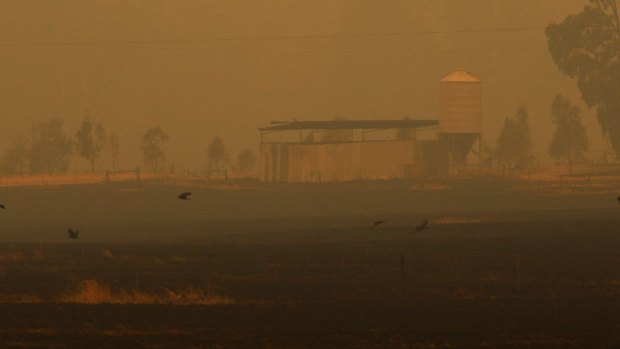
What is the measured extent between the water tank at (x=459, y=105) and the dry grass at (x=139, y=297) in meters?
94.8

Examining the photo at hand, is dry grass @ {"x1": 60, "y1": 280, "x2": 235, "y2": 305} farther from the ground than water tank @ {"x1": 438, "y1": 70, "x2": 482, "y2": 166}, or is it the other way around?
water tank @ {"x1": 438, "y1": 70, "x2": 482, "y2": 166}

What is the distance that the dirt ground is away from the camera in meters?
36.2

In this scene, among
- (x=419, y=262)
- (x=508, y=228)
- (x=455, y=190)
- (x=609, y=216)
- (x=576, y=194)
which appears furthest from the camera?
(x=455, y=190)

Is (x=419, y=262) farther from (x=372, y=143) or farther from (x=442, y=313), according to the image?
(x=372, y=143)

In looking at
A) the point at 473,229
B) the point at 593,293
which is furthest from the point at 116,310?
the point at 473,229

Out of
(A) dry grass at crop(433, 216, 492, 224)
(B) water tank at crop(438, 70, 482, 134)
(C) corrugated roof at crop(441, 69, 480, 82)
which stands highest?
(C) corrugated roof at crop(441, 69, 480, 82)

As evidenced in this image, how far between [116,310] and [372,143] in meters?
89.2

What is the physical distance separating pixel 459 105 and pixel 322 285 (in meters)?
93.8

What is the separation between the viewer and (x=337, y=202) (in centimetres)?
11225

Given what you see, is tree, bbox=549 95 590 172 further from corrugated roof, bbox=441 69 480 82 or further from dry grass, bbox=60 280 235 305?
dry grass, bbox=60 280 235 305

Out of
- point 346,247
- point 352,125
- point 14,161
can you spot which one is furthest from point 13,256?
point 14,161

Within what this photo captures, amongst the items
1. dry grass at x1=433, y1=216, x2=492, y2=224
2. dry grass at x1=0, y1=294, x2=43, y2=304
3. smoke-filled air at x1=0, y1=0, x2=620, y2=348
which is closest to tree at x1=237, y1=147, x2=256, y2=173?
smoke-filled air at x1=0, y1=0, x2=620, y2=348

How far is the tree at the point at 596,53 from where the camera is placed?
471ft

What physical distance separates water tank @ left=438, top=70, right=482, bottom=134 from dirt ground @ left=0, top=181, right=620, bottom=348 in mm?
50701
